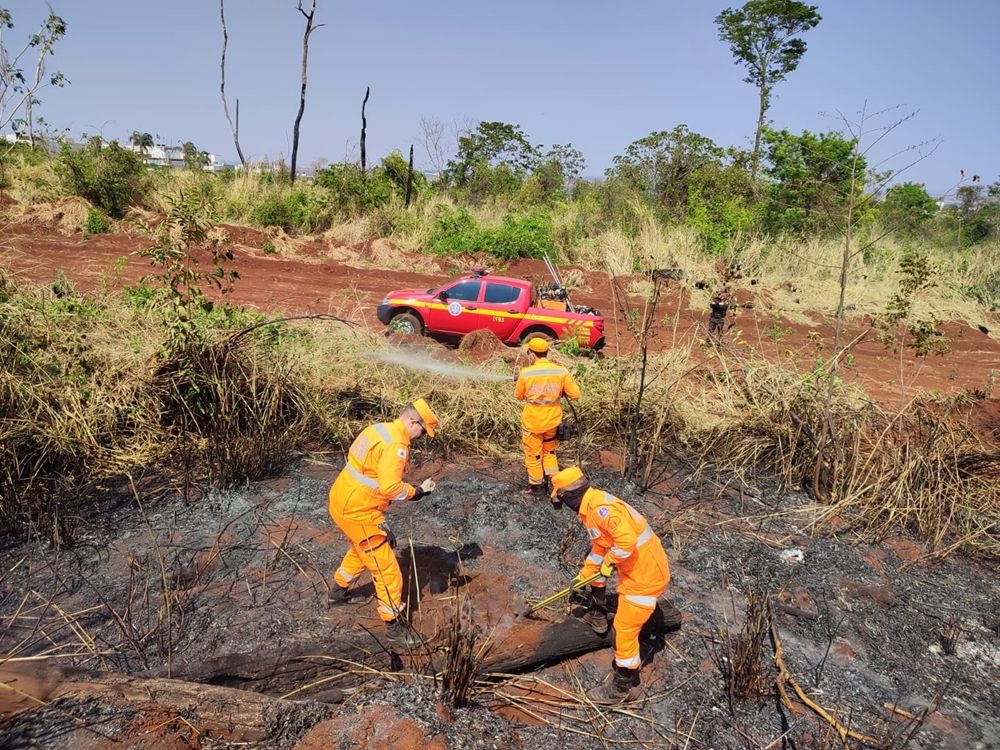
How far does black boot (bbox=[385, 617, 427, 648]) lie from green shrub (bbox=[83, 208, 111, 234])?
1771 centimetres

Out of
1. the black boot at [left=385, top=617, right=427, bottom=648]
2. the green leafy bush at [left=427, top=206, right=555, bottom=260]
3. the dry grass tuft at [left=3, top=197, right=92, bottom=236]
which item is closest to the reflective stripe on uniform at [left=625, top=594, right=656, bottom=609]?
the black boot at [left=385, top=617, right=427, bottom=648]

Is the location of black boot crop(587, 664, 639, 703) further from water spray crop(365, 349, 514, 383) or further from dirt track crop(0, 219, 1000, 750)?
water spray crop(365, 349, 514, 383)

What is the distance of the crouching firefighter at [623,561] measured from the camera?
140 inches

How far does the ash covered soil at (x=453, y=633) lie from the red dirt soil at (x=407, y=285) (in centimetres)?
493

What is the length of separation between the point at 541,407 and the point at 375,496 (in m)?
2.27

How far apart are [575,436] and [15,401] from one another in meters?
5.56

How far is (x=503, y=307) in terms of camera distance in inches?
394

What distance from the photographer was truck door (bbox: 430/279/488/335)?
1014cm

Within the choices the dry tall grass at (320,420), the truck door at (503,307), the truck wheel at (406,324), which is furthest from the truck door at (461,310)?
the dry tall grass at (320,420)

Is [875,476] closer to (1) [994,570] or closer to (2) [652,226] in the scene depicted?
(1) [994,570]

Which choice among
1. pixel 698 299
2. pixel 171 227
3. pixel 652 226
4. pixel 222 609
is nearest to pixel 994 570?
pixel 222 609

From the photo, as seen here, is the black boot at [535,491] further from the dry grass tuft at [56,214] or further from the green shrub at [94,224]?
the dry grass tuft at [56,214]

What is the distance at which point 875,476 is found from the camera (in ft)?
19.4

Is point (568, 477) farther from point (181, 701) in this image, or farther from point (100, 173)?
point (100, 173)
